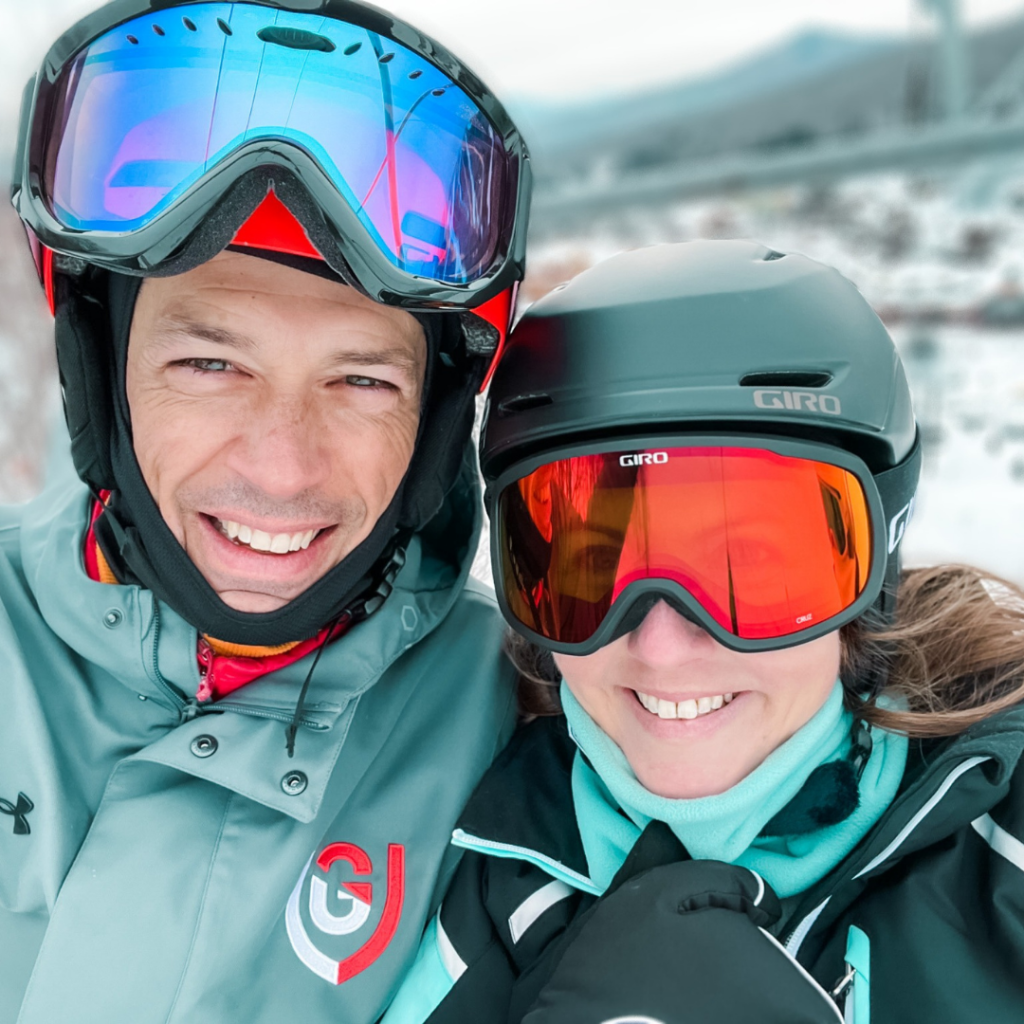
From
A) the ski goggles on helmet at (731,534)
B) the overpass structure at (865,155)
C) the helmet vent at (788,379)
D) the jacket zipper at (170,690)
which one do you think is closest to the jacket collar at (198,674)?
the jacket zipper at (170,690)

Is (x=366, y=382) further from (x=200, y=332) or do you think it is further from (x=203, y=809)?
(x=203, y=809)

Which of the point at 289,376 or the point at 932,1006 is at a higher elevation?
the point at 289,376

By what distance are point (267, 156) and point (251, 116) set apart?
0.09 metres

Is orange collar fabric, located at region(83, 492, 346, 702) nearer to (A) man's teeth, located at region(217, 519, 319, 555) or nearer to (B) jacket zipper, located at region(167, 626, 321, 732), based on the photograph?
(B) jacket zipper, located at region(167, 626, 321, 732)

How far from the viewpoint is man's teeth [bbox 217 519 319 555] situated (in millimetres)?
1704

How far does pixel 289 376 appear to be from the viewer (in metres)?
1.60

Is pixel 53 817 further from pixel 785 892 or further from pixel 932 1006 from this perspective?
pixel 932 1006

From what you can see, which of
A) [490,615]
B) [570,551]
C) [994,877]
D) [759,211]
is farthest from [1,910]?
[759,211]

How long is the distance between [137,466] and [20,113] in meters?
0.67

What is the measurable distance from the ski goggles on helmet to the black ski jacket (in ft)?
1.00

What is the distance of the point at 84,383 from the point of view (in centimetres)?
180

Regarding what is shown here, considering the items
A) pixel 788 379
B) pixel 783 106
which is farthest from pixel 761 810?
pixel 783 106

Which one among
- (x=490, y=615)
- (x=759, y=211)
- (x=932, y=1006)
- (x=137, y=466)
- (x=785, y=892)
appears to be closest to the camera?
(x=932, y=1006)

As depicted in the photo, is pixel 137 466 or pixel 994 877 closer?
pixel 994 877
